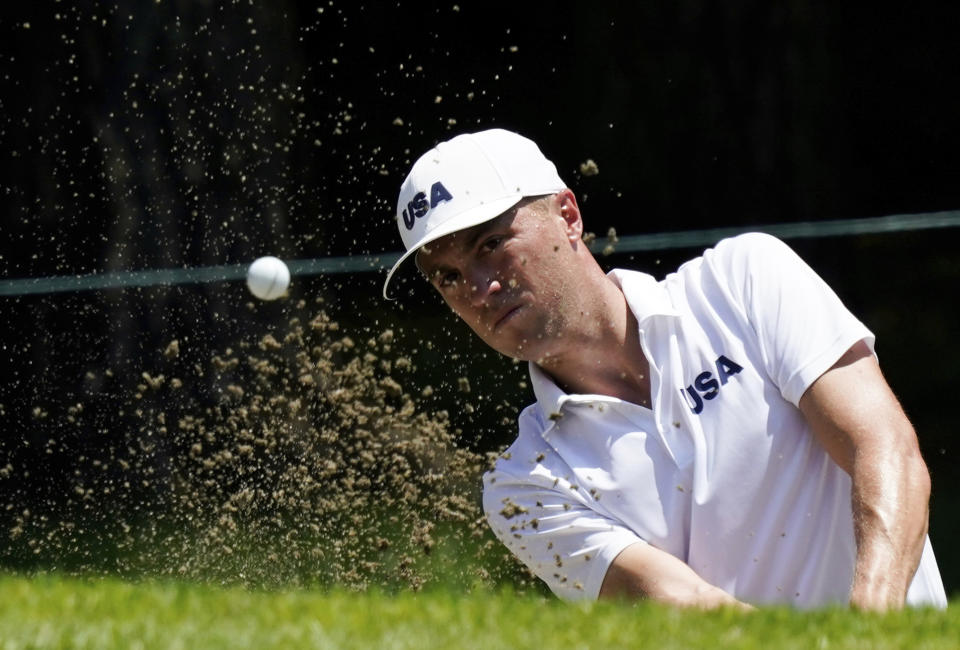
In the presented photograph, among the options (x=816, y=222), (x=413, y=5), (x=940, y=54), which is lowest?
(x=816, y=222)

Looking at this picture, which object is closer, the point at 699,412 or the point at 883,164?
the point at 699,412

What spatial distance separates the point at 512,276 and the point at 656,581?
78 cm

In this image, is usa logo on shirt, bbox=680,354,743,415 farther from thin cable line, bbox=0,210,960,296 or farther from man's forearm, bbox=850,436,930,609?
thin cable line, bbox=0,210,960,296

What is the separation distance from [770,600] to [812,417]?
435 millimetres

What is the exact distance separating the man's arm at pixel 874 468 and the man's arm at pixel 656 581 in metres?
0.31

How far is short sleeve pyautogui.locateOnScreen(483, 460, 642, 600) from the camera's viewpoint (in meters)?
3.60

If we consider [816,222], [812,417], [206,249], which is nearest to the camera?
[812,417]

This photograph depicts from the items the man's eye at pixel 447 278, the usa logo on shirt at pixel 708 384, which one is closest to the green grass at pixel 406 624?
the usa logo on shirt at pixel 708 384

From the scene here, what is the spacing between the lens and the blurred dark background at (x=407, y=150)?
8.26 meters

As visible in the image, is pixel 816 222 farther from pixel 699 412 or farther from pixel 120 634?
pixel 120 634

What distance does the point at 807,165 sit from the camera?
10.2 m

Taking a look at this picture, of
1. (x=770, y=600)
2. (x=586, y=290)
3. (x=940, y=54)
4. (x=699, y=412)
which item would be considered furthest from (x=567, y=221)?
(x=940, y=54)

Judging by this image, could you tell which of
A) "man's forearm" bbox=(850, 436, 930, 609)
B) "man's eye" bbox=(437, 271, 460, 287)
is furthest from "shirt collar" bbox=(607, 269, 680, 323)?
"man's forearm" bbox=(850, 436, 930, 609)

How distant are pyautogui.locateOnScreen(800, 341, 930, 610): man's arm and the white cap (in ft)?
2.94
